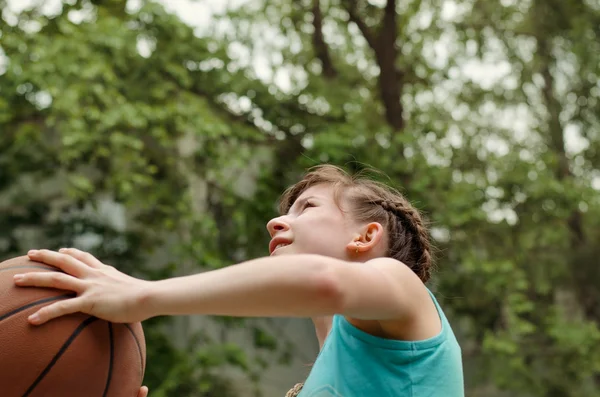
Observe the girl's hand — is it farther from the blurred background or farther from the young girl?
the blurred background

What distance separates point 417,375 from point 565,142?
10.4m

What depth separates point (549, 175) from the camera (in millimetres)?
9047

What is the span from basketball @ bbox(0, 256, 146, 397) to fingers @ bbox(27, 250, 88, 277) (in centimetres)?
2

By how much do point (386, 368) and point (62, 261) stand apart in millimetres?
769

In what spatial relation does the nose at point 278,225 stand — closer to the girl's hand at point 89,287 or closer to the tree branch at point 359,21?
the girl's hand at point 89,287

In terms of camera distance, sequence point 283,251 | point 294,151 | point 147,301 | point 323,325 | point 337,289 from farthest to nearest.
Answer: point 294,151
point 323,325
point 283,251
point 147,301
point 337,289

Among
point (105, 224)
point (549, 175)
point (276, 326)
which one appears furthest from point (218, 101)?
point (549, 175)

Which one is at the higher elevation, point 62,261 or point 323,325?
point 62,261

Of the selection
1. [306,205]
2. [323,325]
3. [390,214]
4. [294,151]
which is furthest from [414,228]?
[294,151]

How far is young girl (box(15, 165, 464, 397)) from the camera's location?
1.48 metres

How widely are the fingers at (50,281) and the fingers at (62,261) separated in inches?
0.7

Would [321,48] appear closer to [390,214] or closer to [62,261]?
[390,214]

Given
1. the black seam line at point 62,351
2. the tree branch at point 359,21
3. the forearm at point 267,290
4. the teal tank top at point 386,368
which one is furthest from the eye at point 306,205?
the tree branch at point 359,21

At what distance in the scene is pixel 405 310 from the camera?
164 cm
